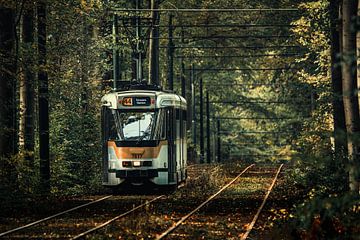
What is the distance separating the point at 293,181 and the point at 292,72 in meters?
44.1

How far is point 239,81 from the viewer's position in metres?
113

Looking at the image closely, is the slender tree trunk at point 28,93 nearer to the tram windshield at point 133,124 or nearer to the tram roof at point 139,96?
the tram roof at point 139,96

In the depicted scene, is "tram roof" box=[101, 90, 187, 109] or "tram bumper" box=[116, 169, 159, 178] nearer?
"tram bumper" box=[116, 169, 159, 178]

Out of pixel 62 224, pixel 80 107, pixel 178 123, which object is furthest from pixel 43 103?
pixel 62 224

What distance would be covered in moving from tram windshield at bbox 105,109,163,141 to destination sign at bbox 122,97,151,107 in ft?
0.77

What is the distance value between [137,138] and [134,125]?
0.45 m

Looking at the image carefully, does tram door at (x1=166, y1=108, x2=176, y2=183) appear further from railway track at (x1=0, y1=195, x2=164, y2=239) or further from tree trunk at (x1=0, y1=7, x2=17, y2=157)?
tree trunk at (x1=0, y1=7, x2=17, y2=157)

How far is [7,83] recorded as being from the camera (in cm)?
2795

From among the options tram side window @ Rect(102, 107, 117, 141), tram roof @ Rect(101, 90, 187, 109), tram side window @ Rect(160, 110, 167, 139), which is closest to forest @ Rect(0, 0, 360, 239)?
tram roof @ Rect(101, 90, 187, 109)

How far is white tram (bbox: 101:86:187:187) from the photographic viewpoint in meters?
29.9

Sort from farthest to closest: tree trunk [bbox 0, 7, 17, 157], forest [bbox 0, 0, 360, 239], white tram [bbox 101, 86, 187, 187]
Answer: white tram [bbox 101, 86, 187, 187] → tree trunk [bbox 0, 7, 17, 157] → forest [bbox 0, 0, 360, 239]

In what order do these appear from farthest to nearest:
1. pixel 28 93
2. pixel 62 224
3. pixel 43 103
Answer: pixel 28 93 → pixel 43 103 → pixel 62 224

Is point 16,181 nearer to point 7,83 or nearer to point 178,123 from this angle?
point 7,83

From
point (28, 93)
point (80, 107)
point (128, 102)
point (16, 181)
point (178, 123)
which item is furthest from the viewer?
point (80, 107)
